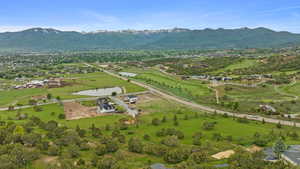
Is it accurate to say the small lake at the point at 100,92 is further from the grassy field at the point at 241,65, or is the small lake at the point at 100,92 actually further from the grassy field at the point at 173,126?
the grassy field at the point at 241,65

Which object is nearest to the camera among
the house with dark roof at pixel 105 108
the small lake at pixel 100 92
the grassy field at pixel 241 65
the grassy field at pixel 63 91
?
the house with dark roof at pixel 105 108

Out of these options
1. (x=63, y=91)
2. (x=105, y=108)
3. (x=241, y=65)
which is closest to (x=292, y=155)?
(x=105, y=108)

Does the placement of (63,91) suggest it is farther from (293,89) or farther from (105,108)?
(293,89)

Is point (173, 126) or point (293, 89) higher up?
point (293, 89)

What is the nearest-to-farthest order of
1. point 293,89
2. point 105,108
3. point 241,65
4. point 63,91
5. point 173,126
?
point 173,126, point 105,108, point 293,89, point 63,91, point 241,65

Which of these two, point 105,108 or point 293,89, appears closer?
point 105,108

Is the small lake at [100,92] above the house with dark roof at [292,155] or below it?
below

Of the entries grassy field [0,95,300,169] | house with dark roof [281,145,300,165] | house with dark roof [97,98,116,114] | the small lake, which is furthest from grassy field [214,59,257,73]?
house with dark roof [281,145,300,165]

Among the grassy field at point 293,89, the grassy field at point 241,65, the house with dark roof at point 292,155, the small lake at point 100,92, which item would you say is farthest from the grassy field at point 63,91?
the grassy field at point 241,65

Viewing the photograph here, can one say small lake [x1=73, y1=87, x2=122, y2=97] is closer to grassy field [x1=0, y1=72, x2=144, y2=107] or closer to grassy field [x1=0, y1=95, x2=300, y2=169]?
grassy field [x1=0, y1=72, x2=144, y2=107]

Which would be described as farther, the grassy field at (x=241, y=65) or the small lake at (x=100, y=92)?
the grassy field at (x=241, y=65)

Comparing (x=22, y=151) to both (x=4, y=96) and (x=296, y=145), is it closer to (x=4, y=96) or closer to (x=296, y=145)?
(x=296, y=145)
